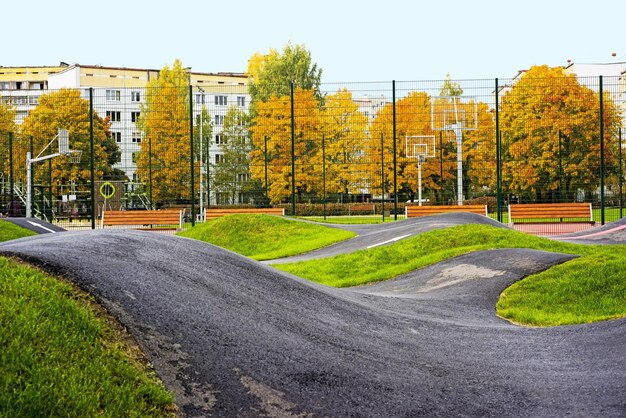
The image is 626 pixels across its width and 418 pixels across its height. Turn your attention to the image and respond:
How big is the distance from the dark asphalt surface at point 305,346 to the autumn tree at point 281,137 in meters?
16.6

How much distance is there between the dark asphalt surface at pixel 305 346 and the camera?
15.3ft

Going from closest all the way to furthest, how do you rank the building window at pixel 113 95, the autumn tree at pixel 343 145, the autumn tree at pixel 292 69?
the building window at pixel 113 95 < the autumn tree at pixel 343 145 < the autumn tree at pixel 292 69

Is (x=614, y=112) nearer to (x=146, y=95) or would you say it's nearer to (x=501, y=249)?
(x=501, y=249)

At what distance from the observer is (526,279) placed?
11.2 m

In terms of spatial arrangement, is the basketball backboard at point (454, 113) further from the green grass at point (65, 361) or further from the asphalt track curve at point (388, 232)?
the green grass at point (65, 361)

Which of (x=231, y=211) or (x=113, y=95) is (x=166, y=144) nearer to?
(x=113, y=95)

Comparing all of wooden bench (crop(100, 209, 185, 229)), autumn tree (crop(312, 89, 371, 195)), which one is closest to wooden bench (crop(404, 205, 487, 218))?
autumn tree (crop(312, 89, 371, 195))

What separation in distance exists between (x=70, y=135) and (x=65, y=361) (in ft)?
92.2

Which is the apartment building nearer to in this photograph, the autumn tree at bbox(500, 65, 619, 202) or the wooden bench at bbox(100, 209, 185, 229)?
the wooden bench at bbox(100, 209, 185, 229)

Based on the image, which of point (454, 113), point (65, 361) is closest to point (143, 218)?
point (454, 113)

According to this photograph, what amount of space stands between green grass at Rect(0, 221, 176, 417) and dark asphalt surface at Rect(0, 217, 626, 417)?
7.7 inches

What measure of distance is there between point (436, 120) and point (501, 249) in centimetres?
1481

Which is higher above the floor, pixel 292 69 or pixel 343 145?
pixel 292 69

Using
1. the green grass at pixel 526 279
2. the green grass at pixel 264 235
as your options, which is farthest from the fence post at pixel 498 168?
the green grass at pixel 526 279
